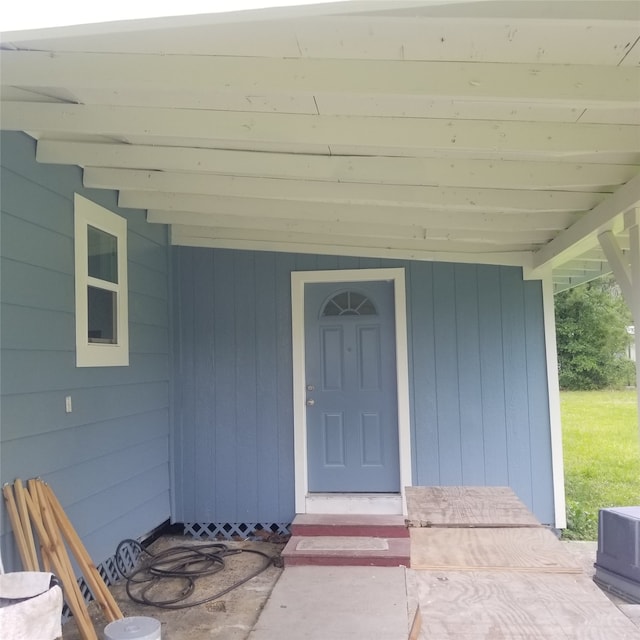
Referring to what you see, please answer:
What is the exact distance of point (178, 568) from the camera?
379cm

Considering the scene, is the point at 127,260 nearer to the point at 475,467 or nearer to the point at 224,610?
the point at 224,610

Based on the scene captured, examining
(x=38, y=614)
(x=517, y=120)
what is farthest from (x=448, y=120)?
(x=38, y=614)

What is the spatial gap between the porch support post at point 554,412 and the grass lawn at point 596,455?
2.34 feet

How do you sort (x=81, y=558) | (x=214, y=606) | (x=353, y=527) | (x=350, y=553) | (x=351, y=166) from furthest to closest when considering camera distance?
(x=353, y=527) < (x=350, y=553) < (x=214, y=606) < (x=351, y=166) < (x=81, y=558)

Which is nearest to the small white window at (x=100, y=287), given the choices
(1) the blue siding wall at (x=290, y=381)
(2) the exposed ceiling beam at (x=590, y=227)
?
(1) the blue siding wall at (x=290, y=381)

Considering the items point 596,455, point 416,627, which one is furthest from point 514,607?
point 596,455

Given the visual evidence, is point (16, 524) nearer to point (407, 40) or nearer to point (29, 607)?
point (29, 607)

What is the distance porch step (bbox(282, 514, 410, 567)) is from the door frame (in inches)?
12.8

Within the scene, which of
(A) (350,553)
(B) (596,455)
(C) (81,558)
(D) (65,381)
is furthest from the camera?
(B) (596,455)

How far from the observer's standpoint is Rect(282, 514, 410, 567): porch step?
11.4 ft

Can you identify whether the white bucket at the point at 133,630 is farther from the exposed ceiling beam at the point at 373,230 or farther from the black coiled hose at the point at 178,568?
the exposed ceiling beam at the point at 373,230

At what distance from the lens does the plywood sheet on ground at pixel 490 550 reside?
4.29 feet

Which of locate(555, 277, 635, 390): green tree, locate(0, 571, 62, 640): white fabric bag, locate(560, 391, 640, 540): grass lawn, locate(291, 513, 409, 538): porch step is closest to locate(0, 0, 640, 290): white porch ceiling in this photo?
locate(0, 571, 62, 640): white fabric bag

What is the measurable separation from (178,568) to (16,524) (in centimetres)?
148
